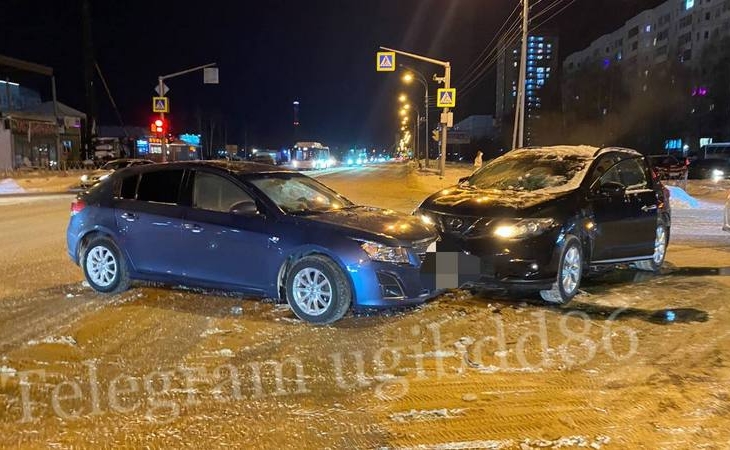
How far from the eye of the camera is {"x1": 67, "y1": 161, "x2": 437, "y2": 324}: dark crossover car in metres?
6.01

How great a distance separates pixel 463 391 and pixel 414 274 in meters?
1.78

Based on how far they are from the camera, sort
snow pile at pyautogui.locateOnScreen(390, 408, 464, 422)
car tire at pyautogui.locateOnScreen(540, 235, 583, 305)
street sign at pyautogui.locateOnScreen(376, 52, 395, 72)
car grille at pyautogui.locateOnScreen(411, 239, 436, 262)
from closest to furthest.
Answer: snow pile at pyautogui.locateOnScreen(390, 408, 464, 422), car grille at pyautogui.locateOnScreen(411, 239, 436, 262), car tire at pyautogui.locateOnScreen(540, 235, 583, 305), street sign at pyautogui.locateOnScreen(376, 52, 395, 72)

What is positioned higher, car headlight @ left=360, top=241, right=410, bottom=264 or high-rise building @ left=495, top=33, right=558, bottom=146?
high-rise building @ left=495, top=33, right=558, bottom=146

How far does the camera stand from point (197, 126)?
97.9m

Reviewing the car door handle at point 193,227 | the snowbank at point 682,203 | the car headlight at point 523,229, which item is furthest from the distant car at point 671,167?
the car door handle at point 193,227

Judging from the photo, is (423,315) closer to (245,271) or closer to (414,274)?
(414,274)

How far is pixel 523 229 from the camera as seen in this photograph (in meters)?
6.74

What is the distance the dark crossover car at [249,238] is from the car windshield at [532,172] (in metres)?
2.00

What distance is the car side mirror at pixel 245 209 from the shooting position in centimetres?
645

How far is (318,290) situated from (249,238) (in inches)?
36.2

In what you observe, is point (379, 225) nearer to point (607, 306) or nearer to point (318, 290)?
point (318, 290)

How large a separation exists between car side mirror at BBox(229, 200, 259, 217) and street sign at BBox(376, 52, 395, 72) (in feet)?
76.8

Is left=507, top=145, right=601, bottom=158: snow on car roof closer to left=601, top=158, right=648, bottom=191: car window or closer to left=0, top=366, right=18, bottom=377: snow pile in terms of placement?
left=601, top=158, right=648, bottom=191: car window

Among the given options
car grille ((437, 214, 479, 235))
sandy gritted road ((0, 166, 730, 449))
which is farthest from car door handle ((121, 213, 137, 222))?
car grille ((437, 214, 479, 235))
